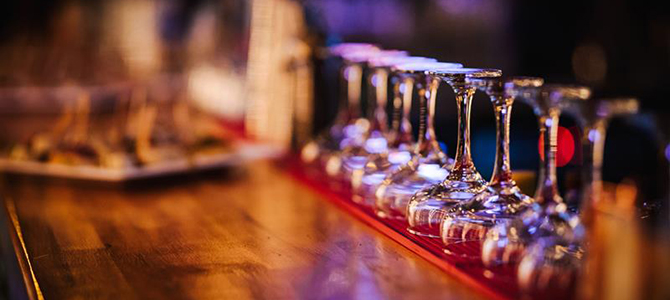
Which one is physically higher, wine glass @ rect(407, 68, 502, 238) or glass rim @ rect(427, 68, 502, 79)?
glass rim @ rect(427, 68, 502, 79)

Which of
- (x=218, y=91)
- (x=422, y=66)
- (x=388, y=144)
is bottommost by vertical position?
(x=218, y=91)

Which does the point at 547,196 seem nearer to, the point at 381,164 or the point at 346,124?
the point at 381,164

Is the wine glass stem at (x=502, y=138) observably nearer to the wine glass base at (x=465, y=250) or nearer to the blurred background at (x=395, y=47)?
the wine glass base at (x=465, y=250)

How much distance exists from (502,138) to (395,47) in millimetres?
5589

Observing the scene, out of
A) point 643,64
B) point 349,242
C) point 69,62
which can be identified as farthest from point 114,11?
point 349,242

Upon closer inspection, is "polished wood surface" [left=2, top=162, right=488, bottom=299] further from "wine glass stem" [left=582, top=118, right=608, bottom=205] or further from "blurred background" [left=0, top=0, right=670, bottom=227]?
"blurred background" [left=0, top=0, right=670, bottom=227]

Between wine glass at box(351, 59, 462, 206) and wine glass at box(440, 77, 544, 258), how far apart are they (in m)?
0.39

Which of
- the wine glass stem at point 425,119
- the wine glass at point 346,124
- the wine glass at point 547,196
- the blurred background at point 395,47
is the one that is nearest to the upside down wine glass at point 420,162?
the wine glass stem at point 425,119

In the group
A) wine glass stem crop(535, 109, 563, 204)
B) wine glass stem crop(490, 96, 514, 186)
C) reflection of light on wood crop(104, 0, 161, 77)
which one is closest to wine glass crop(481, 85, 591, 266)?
wine glass stem crop(535, 109, 563, 204)

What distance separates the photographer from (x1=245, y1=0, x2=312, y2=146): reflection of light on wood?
11.4 feet

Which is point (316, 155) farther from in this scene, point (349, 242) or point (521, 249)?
point (521, 249)

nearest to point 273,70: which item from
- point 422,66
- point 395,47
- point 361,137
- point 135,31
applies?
point 361,137

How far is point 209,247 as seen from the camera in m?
1.84

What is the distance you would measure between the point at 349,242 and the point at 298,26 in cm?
170
